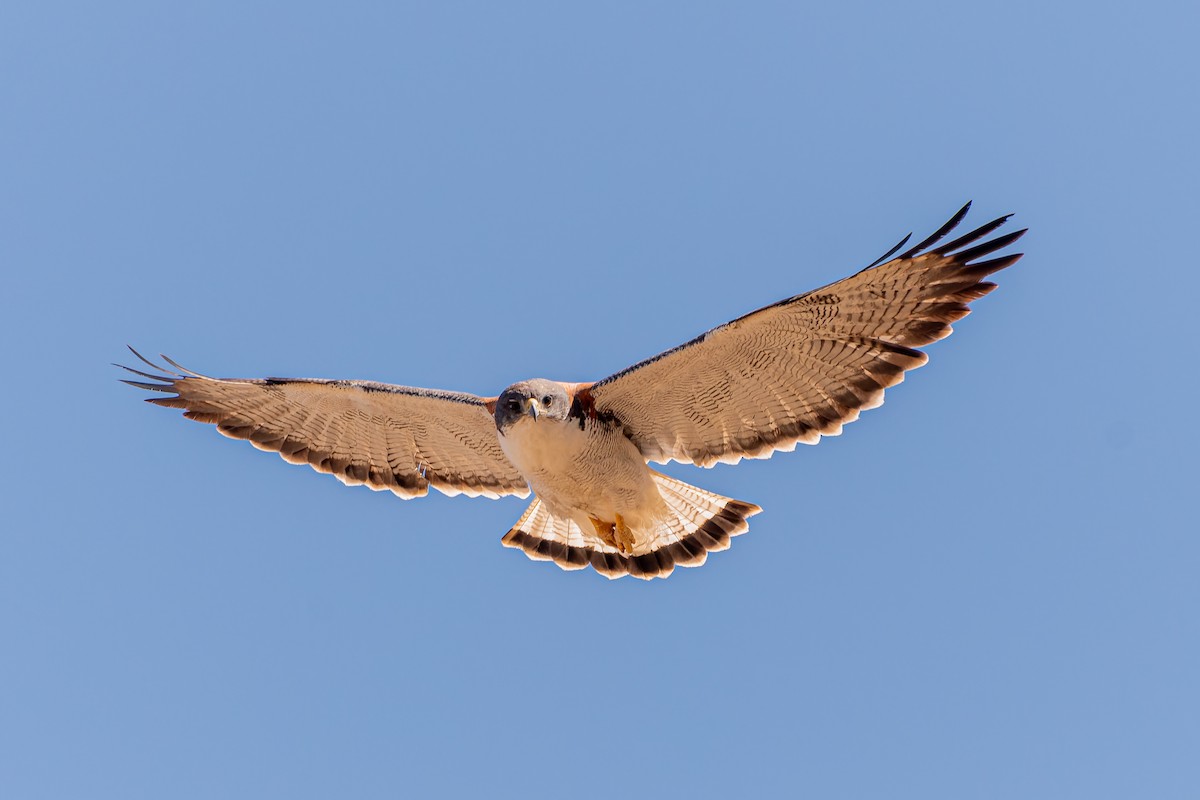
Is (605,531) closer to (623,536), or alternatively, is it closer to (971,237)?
(623,536)

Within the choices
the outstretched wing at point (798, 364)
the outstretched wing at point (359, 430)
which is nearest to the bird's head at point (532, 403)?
the outstretched wing at point (798, 364)

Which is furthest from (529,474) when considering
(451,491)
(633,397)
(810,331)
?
(810,331)

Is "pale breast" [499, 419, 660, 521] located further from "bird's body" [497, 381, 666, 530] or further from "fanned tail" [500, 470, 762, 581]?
"fanned tail" [500, 470, 762, 581]

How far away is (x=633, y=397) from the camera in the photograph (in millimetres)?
12211

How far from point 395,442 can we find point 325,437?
0.75 m

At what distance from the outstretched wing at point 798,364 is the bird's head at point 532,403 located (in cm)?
42

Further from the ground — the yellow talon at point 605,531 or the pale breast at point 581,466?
the pale breast at point 581,466

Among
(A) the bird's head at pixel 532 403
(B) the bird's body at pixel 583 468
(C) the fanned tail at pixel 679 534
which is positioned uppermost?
(A) the bird's head at pixel 532 403

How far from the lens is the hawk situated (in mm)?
11062

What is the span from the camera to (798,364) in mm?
11703

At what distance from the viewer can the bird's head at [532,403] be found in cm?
1157

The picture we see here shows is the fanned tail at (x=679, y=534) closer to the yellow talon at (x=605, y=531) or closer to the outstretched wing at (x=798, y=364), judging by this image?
the yellow talon at (x=605, y=531)

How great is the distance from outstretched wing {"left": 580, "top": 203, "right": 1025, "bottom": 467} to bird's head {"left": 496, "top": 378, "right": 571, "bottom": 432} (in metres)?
0.42

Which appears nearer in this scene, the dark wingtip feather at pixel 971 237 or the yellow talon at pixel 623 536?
the dark wingtip feather at pixel 971 237
